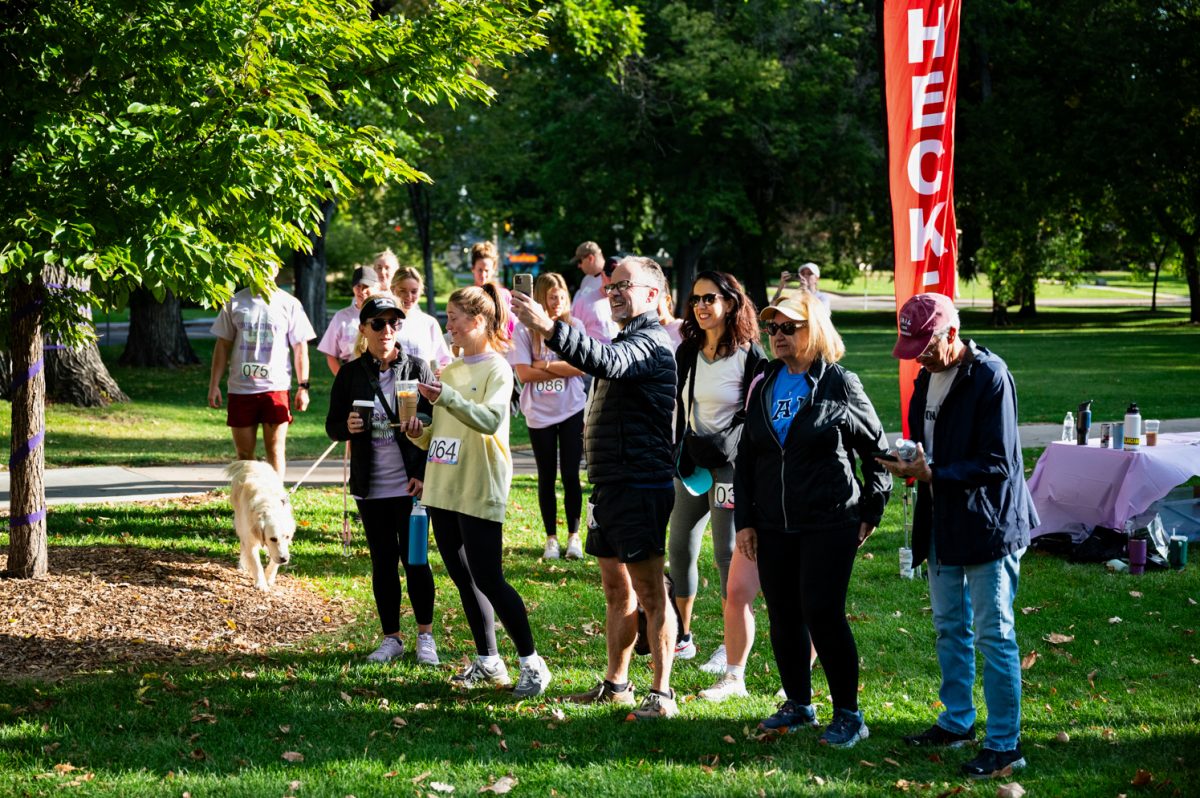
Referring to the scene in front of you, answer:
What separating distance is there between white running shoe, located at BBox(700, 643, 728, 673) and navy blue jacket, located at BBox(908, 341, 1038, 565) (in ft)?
5.73

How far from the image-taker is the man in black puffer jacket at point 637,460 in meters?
5.36

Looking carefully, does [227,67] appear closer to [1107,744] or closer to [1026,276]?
[1107,744]

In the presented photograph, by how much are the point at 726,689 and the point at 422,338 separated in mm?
3469

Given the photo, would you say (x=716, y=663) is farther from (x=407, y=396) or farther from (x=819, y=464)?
(x=407, y=396)

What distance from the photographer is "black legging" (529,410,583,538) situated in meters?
8.93

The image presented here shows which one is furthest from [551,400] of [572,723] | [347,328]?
[572,723]

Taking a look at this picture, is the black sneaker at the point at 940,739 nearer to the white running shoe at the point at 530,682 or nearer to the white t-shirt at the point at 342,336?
the white running shoe at the point at 530,682

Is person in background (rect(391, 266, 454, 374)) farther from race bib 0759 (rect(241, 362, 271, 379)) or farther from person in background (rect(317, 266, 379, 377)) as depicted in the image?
race bib 0759 (rect(241, 362, 271, 379))

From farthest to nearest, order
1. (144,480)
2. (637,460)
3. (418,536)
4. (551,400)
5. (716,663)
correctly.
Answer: (144,480)
(551,400)
(716,663)
(418,536)
(637,460)

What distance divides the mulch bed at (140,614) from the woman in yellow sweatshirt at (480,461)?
1.66 metres

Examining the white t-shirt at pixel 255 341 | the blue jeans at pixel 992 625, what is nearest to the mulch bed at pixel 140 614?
the white t-shirt at pixel 255 341

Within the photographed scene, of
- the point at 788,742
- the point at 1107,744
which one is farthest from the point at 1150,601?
the point at 788,742

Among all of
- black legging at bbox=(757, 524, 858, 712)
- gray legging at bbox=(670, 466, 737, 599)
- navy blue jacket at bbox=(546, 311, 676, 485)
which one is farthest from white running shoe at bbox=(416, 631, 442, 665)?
black legging at bbox=(757, 524, 858, 712)

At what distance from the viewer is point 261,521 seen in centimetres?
770
